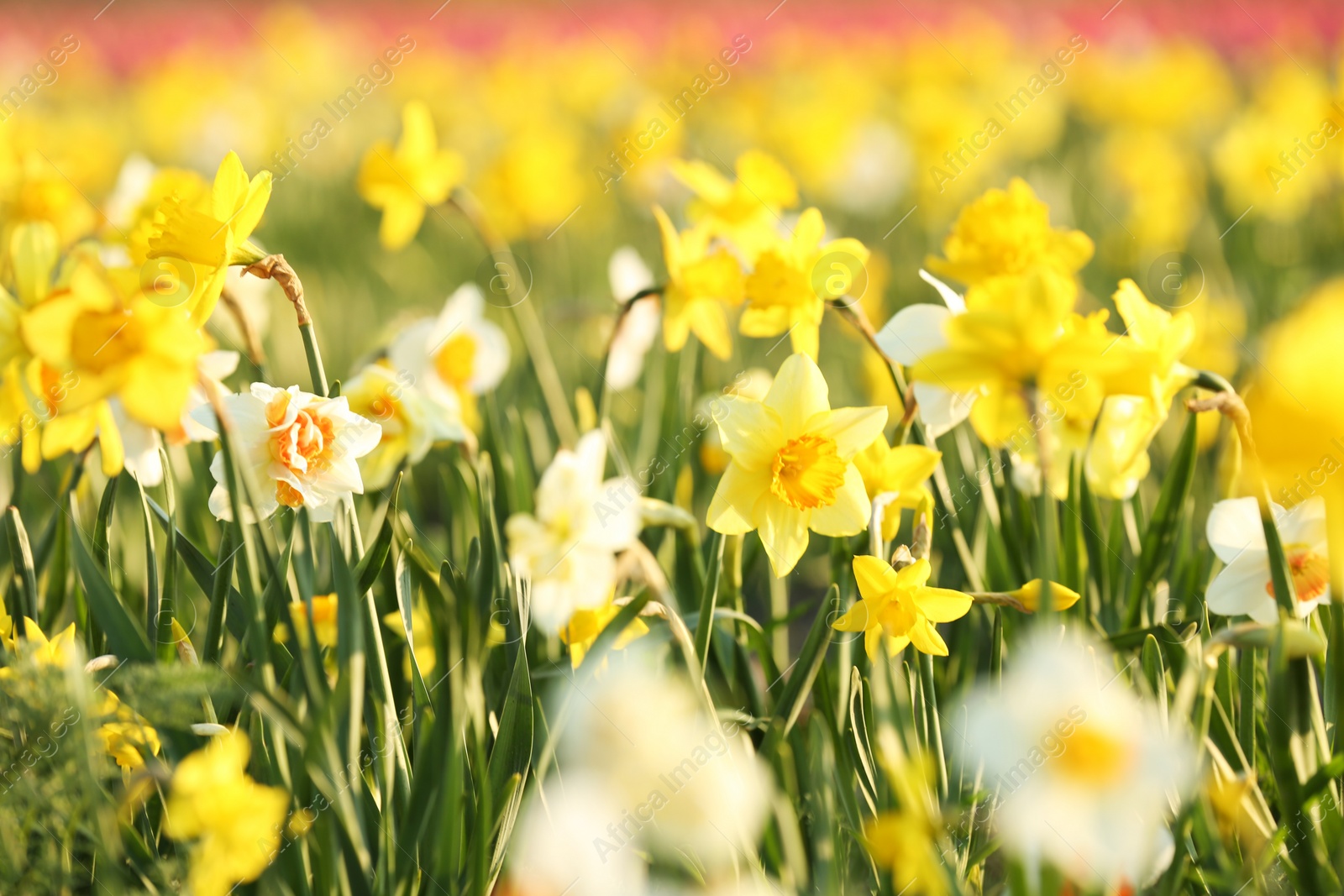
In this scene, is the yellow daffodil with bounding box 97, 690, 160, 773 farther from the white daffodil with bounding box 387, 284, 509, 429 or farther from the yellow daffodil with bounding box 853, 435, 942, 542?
the yellow daffodil with bounding box 853, 435, 942, 542

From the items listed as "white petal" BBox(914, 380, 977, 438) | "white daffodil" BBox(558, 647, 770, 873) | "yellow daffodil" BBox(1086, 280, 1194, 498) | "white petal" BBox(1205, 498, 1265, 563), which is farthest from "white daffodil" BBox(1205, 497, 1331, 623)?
"white daffodil" BBox(558, 647, 770, 873)

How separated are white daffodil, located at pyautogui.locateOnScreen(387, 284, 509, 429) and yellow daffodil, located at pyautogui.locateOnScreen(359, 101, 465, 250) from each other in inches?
9.3

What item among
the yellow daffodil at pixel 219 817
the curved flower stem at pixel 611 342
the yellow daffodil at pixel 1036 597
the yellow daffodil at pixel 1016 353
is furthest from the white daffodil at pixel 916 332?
the yellow daffodil at pixel 219 817

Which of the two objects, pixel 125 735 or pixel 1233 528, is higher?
pixel 125 735

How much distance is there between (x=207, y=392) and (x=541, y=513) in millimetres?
418

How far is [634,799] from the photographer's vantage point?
2.63 feet

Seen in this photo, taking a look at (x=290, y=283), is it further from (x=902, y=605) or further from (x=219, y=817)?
(x=902, y=605)

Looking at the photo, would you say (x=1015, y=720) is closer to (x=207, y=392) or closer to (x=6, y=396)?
(x=207, y=392)

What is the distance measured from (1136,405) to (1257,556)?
219 mm

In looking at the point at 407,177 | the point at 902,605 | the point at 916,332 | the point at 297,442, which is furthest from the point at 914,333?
the point at 407,177

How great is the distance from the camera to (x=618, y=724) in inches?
30.4

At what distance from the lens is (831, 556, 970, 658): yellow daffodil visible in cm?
100

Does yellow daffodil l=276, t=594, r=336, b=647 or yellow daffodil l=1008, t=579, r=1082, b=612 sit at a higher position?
yellow daffodil l=276, t=594, r=336, b=647

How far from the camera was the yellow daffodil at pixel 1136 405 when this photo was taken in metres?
1.06
